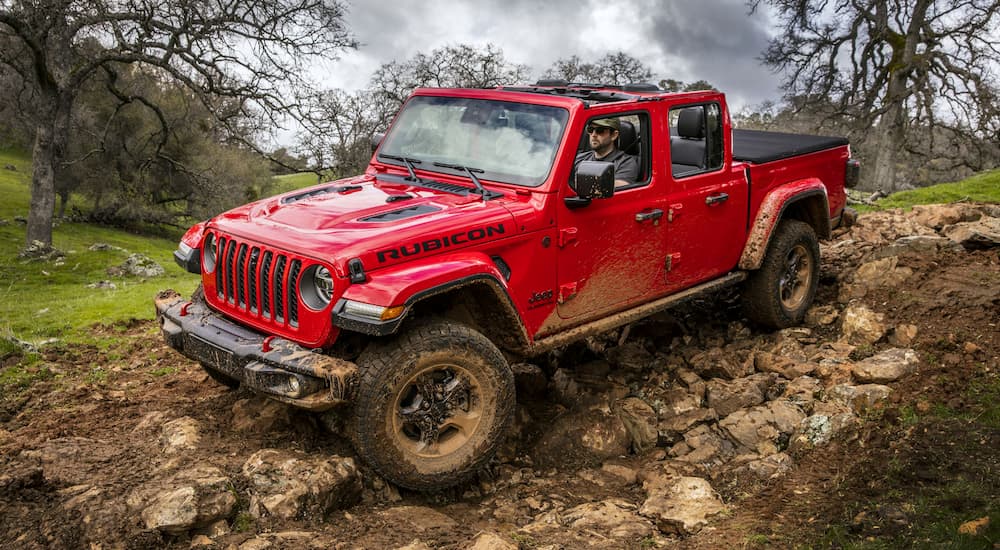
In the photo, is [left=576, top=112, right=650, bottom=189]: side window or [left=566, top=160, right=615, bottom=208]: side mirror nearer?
[left=566, top=160, right=615, bottom=208]: side mirror

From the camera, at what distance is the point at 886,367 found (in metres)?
6.18

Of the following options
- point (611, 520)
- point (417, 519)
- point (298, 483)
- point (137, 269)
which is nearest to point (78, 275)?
point (137, 269)

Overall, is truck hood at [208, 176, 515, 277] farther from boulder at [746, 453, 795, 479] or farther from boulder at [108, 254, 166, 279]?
boulder at [108, 254, 166, 279]

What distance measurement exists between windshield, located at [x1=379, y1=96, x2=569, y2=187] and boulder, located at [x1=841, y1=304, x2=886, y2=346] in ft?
11.3

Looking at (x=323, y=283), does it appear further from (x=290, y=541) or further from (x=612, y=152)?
(x=612, y=152)

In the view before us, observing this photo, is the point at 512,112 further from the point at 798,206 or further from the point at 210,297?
the point at 798,206

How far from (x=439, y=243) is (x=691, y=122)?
2.51 meters

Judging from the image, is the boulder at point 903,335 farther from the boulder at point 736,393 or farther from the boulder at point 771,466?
the boulder at point 771,466

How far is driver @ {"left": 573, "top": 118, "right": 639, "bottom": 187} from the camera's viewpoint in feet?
19.9

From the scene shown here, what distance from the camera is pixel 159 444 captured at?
513 centimetres

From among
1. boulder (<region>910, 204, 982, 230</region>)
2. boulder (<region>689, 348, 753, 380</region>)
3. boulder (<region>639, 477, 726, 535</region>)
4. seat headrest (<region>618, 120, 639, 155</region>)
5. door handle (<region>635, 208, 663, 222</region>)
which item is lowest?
boulder (<region>639, 477, 726, 535</region>)

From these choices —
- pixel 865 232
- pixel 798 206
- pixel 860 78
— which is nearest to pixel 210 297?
pixel 798 206

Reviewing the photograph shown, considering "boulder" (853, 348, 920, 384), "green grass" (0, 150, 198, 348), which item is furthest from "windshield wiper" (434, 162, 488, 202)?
"green grass" (0, 150, 198, 348)

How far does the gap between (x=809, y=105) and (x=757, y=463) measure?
23.6 m
